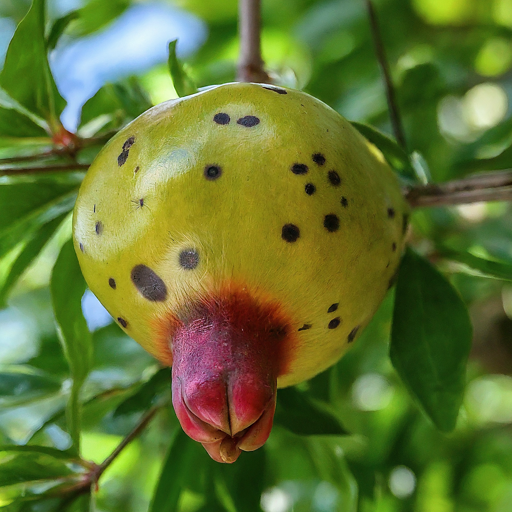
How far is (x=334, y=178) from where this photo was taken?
74cm

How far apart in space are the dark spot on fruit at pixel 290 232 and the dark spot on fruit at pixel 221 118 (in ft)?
0.48

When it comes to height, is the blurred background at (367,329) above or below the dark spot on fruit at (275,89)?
below

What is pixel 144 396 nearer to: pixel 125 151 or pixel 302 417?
pixel 302 417

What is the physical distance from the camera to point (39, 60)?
3.22 ft

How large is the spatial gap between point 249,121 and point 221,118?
3 cm

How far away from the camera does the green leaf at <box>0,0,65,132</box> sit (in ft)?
3.08

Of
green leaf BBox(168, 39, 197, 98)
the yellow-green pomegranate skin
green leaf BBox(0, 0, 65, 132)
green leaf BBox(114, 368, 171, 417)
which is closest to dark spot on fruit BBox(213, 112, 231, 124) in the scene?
the yellow-green pomegranate skin

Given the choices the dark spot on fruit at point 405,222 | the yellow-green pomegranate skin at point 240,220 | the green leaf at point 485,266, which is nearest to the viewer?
the yellow-green pomegranate skin at point 240,220

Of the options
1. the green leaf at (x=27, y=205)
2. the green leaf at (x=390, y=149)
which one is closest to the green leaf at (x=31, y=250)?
the green leaf at (x=27, y=205)

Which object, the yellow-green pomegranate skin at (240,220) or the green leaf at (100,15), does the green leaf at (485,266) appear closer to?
the yellow-green pomegranate skin at (240,220)

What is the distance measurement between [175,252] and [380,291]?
28 centimetres

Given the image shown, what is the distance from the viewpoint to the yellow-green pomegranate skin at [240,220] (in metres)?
0.69

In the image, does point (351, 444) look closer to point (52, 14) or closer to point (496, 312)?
point (496, 312)

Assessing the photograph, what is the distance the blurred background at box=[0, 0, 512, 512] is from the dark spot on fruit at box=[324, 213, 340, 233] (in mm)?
433
